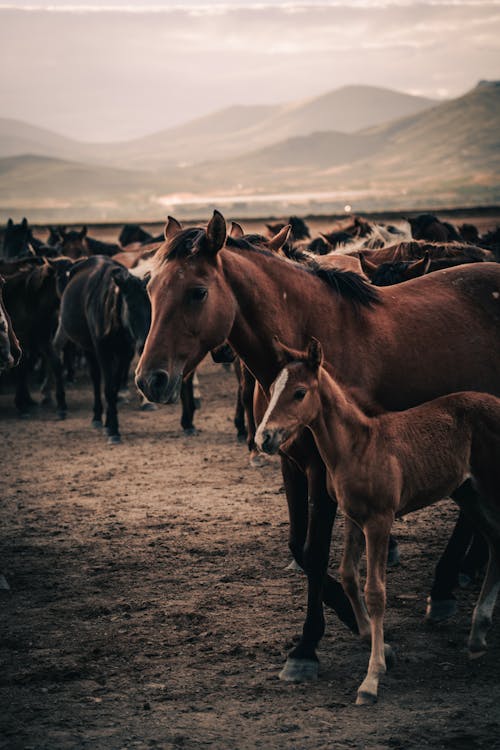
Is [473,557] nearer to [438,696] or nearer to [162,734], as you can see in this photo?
[438,696]

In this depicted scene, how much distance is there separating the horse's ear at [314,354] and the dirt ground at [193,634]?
171 centimetres

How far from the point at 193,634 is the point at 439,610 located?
1.51 m

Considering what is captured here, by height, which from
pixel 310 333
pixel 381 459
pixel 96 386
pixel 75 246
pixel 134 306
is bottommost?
pixel 96 386

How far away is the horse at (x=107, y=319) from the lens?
1132 cm

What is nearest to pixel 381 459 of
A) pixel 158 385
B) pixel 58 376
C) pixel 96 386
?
pixel 158 385

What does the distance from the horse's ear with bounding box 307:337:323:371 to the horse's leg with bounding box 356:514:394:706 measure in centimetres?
84

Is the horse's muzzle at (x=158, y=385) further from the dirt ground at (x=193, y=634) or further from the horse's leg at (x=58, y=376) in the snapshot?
the horse's leg at (x=58, y=376)

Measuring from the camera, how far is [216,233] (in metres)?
4.61

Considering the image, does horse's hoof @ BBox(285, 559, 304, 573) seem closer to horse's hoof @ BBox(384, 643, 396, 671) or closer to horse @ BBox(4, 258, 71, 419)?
horse's hoof @ BBox(384, 643, 396, 671)

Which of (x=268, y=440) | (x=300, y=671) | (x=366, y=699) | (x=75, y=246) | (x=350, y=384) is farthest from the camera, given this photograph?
(x=75, y=246)

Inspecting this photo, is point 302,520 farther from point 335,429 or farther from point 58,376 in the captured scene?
point 58,376

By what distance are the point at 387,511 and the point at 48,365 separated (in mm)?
10391

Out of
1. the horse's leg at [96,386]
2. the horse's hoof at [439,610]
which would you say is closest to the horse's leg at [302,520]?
the horse's hoof at [439,610]

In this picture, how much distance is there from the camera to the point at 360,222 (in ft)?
45.3
